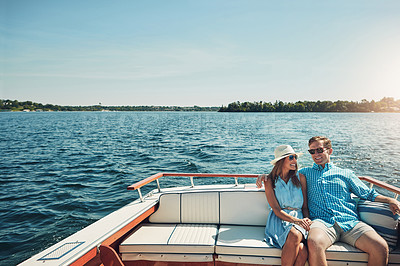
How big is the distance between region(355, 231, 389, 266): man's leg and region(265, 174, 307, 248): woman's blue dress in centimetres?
52

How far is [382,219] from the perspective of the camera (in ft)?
7.77

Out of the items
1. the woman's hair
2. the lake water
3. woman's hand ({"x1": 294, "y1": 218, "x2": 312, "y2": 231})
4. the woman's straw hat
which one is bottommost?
the lake water

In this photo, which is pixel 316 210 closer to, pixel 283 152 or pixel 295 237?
pixel 295 237

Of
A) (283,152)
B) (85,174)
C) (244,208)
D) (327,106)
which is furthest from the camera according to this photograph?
(327,106)

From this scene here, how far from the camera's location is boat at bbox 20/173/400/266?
2.14 meters

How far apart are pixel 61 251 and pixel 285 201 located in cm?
202

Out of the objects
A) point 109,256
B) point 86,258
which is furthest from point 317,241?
point 86,258

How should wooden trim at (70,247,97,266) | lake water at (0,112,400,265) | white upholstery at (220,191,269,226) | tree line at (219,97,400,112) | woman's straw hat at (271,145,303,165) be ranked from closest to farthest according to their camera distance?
1. wooden trim at (70,247,97,266)
2. woman's straw hat at (271,145,303,165)
3. white upholstery at (220,191,269,226)
4. lake water at (0,112,400,265)
5. tree line at (219,97,400,112)

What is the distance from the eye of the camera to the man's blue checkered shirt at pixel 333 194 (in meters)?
2.42

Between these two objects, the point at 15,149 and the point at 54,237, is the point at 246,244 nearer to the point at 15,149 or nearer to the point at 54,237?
the point at 54,237

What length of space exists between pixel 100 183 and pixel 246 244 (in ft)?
19.9

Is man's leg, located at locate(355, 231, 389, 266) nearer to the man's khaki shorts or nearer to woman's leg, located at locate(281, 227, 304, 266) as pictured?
the man's khaki shorts

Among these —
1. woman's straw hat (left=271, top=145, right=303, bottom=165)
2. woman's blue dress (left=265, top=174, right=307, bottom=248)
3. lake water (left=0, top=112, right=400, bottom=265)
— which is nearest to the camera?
woman's blue dress (left=265, top=174, right=307, bottom=248)

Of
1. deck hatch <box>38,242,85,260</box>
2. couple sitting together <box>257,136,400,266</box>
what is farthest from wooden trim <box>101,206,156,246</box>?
couple sitting together <box>257,136,400,266</box>
